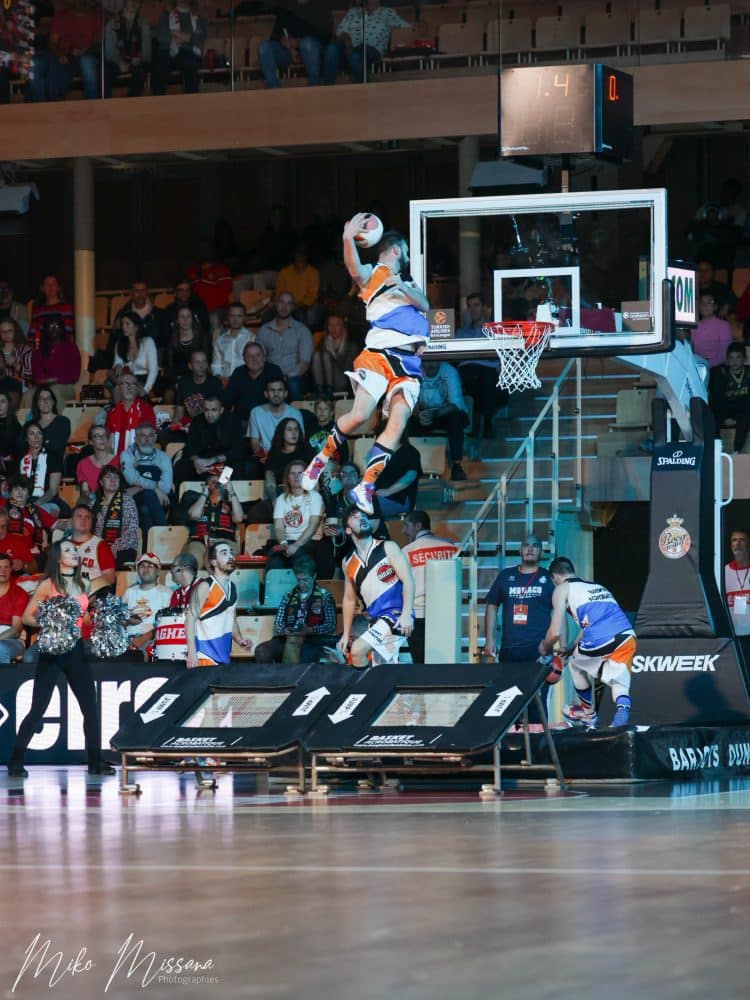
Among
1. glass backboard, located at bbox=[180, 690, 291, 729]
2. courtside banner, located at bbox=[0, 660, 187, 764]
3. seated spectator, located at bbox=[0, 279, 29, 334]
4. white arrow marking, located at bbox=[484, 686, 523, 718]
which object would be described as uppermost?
seated spectator, located at bbox=[0, 279, 29, 334]

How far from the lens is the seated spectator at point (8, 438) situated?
2103 centimetres

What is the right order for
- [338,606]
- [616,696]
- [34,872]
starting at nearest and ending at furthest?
1. [34,872]
2. [616,696]
3. [338,606]

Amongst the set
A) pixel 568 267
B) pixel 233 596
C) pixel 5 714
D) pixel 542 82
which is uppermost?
pixel 542 82

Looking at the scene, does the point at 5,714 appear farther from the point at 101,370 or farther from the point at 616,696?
the point at 101,370

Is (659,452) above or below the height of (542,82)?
below

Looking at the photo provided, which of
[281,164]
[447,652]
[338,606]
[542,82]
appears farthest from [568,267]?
[281,164]

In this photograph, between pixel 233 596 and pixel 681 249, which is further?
pixel 681 249

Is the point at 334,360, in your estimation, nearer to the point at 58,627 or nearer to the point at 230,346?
the point at 230,346

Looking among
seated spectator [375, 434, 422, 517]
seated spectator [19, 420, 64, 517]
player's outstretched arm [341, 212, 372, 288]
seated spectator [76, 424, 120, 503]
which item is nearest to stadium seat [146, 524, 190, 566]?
seated spectator [76, 424, 120, 503]

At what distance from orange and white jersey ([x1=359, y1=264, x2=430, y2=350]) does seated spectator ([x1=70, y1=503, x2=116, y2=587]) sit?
6.33 metres

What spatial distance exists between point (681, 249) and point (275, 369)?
641cm

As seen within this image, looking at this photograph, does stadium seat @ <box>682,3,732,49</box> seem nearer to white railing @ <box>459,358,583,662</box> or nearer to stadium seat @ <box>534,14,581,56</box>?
stadium seat @ <box>534,14,581,56</box>

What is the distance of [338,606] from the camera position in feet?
60.4

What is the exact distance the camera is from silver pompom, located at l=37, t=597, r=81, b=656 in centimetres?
1387
